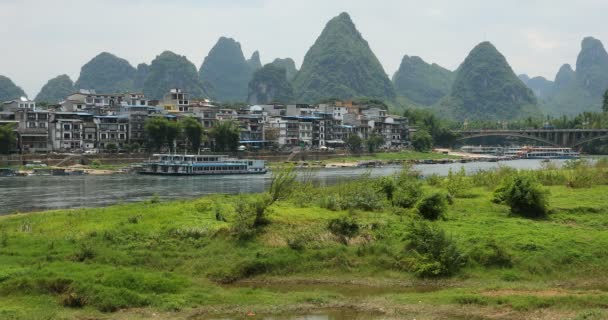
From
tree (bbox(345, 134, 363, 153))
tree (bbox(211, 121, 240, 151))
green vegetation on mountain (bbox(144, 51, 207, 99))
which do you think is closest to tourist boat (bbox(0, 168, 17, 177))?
tree (bbox(211, 121, 240, 151))

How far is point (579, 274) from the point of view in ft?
60.6

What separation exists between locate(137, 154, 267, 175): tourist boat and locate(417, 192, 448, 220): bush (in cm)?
5348

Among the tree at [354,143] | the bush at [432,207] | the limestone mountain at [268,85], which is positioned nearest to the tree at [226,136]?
the tree at [354,143]

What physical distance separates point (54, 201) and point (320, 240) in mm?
28384

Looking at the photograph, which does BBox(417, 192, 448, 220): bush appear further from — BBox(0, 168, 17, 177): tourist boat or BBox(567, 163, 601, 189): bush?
BBox(0, 168, 17, 177): tourist boat

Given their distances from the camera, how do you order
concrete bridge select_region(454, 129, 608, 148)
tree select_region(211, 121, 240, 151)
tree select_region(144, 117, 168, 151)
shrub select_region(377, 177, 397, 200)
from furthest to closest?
concrete bridge select_region(454, 129, 608, 148), tree select_region(211, 121, 240, 151), tree select_region(144, 117, 168, 151), shrub select_region(377, 177, 397, 200)

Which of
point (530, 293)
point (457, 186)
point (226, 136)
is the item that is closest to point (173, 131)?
point (226, 136)

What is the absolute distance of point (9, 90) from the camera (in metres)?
168

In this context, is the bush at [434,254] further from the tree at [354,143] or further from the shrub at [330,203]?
the tree at [354,143]

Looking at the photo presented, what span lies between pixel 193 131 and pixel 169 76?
375 feet

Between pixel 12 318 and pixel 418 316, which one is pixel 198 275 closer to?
pixel 12 318

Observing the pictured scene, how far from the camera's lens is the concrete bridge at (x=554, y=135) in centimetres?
13088

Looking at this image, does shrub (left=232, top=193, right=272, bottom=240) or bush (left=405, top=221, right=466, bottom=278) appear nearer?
bush (left=405, top=221, right=466, bottom=278)

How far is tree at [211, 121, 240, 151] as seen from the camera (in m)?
91.3
